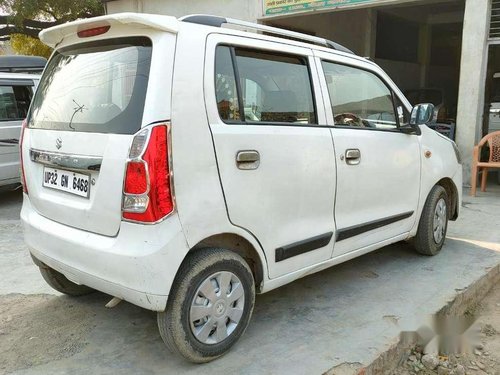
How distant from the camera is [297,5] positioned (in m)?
8.21

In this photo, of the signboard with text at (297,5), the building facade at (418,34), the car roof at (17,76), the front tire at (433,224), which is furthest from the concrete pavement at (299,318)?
the signboard with text at (297,5)

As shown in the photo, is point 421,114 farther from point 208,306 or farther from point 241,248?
point 208,306

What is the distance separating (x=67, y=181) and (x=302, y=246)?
1436 mm

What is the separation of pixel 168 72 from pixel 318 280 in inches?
85.8

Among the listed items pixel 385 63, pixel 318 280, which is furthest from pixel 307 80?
pixel 385 63

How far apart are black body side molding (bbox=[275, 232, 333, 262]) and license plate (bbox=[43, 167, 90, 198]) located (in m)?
1.15

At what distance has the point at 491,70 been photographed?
9.05 m

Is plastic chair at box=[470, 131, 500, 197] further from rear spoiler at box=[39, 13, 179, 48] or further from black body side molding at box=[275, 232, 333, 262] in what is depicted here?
rear spoiler at box=[39, 13, 179, 48]

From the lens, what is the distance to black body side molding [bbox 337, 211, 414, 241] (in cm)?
325

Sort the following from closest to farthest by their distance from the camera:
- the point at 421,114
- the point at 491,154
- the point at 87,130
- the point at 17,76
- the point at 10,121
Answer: the point at 87,130
the point at 421,114
the point at 10,121
the point at 17,76
the point at 491,154

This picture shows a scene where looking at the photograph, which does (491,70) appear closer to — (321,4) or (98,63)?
(321,4)

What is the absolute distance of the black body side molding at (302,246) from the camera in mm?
2834

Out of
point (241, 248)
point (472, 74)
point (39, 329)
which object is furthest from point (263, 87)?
point (472, 74)

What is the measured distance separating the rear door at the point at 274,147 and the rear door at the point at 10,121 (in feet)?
16.5
